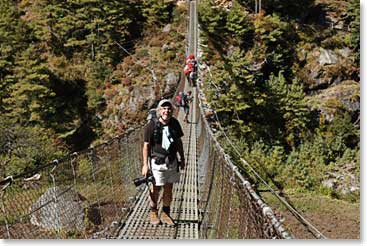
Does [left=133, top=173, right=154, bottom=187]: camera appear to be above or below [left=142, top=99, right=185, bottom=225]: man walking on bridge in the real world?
below

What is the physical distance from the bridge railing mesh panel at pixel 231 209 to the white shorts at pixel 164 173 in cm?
30

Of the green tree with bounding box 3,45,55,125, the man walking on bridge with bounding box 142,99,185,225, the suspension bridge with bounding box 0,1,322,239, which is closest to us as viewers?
the suspension bridge with bounding box 0,1,322,239

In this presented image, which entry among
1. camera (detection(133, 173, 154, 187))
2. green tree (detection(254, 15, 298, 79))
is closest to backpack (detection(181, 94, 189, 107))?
green tree (detection(254, 15, 298, 79))

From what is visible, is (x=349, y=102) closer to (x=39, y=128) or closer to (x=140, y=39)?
(x=140, y=39)

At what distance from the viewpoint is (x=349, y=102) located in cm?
1316

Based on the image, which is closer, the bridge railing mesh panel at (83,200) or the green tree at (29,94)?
the bridge railing mesh panel at (83,200)

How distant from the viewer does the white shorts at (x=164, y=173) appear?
286cm

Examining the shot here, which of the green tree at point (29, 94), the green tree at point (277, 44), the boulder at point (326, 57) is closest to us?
the green tree at point (277, 44)

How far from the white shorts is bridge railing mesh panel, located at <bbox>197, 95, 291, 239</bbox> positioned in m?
0.30

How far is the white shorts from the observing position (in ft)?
9.37

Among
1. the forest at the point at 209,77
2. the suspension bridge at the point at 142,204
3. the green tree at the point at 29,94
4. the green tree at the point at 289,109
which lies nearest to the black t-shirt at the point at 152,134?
the suspension bridge at the point at 142,204

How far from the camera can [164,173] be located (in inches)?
113

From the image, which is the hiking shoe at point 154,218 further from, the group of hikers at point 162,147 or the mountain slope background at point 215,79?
the mountain slope background at point 215,79

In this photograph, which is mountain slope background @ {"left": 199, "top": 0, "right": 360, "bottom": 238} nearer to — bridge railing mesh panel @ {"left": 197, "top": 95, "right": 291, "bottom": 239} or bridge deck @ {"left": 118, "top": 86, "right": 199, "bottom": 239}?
bridge deck @ {"left": 118, "top": 86, "right": 199, "bottom": 239}
